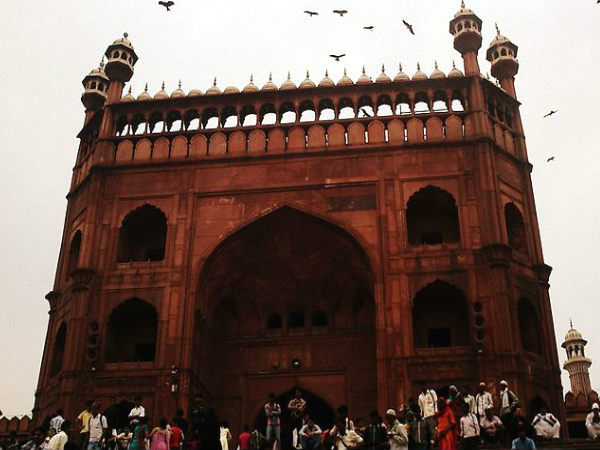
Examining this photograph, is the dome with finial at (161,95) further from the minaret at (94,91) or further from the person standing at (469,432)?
the person standing at (469,432)

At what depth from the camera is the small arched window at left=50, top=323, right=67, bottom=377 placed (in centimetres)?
2330

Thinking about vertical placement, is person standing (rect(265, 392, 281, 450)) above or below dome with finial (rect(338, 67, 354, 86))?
below

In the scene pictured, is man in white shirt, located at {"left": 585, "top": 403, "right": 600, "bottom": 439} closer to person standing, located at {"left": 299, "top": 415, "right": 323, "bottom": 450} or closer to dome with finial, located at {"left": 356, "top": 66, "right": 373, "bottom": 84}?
person standing, located at {"left": 299, "top": 415, "right": 323, "bottom": 450}

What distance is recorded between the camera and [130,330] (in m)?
23.5

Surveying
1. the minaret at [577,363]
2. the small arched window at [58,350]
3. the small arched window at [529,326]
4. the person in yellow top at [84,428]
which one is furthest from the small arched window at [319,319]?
the minaret at [577,363]

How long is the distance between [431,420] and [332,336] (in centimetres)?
836

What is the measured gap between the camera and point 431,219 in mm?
23750

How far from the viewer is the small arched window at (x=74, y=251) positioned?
2461 cm

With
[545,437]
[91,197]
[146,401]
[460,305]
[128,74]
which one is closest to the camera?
[545,437]

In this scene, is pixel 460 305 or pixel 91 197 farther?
pixel 91 197

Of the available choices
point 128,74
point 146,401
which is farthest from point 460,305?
point 128,74

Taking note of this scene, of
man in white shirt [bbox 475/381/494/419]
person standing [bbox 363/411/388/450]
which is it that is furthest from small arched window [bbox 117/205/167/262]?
person standing [bbox 363/411/388/450]

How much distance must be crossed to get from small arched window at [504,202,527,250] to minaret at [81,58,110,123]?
14.5 metres

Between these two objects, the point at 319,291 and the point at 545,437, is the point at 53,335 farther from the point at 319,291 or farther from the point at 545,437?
the point at 545,437
